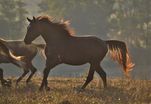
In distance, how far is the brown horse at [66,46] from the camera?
1377 centimetres

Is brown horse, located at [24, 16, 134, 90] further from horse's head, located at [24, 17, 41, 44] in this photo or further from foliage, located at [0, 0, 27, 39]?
foliage, located at [0, 0, 27, 39]

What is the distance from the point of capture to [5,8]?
219 feet

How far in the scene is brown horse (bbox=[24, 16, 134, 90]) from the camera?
13773mm

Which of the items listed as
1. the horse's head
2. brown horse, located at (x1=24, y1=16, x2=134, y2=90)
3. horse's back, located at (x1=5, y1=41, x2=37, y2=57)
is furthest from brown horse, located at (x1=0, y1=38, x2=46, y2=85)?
the horse's head

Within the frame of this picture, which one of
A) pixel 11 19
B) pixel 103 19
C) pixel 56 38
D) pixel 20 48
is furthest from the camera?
pixel 103 19

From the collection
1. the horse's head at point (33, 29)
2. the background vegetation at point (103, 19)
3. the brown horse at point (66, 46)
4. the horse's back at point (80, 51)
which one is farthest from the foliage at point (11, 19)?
the horse's back at point (80, 51)

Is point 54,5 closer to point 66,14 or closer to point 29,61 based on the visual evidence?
point 66,14

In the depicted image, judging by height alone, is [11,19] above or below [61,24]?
above

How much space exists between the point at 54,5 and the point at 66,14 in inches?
133

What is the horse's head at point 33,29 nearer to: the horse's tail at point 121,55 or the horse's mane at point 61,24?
the horse's mane at point 61,24

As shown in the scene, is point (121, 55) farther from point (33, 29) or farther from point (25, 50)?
point (25, 50)

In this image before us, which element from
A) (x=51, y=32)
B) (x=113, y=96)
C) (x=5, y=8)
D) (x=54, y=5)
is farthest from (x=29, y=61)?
(x=54, y=5)

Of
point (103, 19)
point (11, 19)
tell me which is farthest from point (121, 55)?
point (103, 19)

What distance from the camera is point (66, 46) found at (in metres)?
13.9
